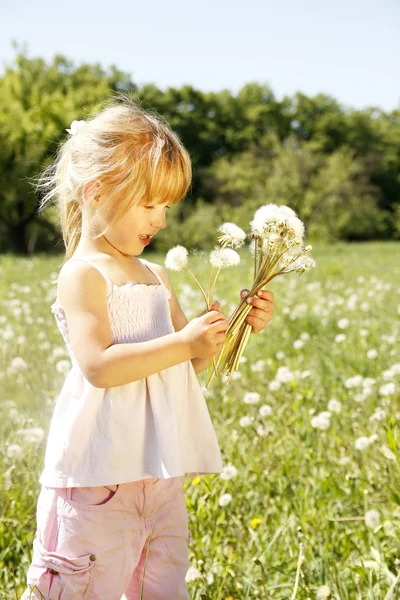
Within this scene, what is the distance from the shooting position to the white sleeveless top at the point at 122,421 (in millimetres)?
1667

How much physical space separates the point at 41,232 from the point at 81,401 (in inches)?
1293

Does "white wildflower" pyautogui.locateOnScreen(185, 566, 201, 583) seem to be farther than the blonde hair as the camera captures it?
Yes

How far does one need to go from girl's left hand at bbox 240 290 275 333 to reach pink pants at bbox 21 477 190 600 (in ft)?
1.43

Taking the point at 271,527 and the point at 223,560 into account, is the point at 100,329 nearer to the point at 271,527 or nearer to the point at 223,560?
the point at 223,560

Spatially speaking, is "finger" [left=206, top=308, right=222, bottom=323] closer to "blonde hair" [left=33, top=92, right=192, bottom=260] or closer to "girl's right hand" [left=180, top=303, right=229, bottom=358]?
"girl's right hand" [left=180, top=303, right=229, bottom=358]

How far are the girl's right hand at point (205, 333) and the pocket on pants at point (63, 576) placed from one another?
528 mm

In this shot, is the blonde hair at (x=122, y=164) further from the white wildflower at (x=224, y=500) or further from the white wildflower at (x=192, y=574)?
the white wildflower at (x=224, y=500)

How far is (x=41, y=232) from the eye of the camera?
3362 cm

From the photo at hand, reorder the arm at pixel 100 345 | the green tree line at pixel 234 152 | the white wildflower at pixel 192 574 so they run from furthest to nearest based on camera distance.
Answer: the green tree line at pixel 234 152
the white wildflower at pixel 192 574
the arm at pixel 100 345

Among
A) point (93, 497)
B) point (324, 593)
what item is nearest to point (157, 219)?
point (93, 497)

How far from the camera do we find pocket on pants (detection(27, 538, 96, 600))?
65.2 inches

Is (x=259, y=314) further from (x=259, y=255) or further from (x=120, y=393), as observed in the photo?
(x=120, y=393)

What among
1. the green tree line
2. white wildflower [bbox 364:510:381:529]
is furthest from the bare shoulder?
the green tree line

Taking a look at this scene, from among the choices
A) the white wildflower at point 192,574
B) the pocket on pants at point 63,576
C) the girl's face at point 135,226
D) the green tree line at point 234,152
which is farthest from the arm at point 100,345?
the green tree line at point 234,152
